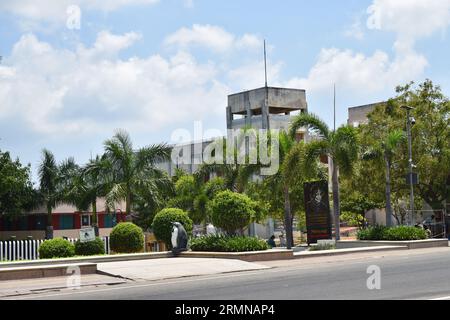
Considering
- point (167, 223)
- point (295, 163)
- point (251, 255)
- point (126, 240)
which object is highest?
point (295, 163)

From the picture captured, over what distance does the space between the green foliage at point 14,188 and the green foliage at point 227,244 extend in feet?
99.1

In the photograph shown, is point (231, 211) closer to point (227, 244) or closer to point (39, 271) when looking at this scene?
point (227, 244)

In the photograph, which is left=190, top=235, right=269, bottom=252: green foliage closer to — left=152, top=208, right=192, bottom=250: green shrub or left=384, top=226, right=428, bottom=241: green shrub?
left=152, top=208, right=192, bottom=250: green shrub

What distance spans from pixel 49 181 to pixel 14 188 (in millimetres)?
4319

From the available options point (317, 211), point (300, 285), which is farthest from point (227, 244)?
point (317, 211)

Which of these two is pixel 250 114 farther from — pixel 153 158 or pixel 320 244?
pixel 320 244

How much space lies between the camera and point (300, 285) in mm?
15016

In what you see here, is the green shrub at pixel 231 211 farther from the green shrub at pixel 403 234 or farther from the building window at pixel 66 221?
the building window at pixel 66 221

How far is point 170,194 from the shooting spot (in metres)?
→ 35.8

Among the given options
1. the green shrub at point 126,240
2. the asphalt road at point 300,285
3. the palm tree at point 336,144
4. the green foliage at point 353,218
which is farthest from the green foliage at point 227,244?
the green foliage at point 353,218

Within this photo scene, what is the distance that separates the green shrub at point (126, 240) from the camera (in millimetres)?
25547

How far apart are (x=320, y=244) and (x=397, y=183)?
16.9 meters

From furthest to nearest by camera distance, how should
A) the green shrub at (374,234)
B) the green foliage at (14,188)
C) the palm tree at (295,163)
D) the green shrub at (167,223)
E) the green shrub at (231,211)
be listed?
1. the green foliage at (14,188)
2. the palm tree at (295,163)
3. the green shrub at (374,234)
4. the green shrub at (167,223)
5. the green shrub at (231,211)
